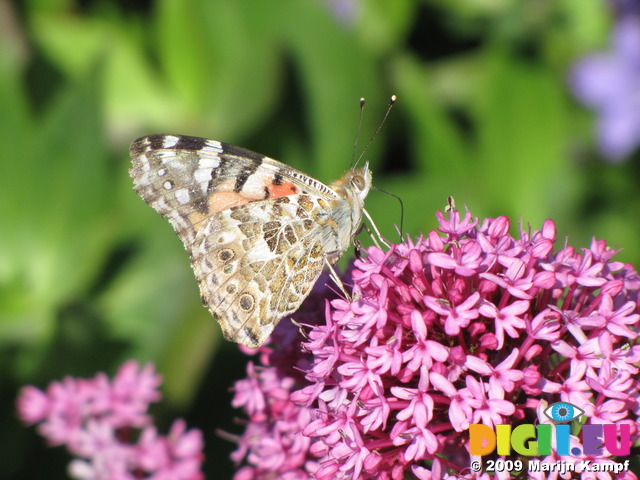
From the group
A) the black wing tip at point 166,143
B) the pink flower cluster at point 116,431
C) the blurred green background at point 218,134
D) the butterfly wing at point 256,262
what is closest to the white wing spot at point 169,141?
the black wing tip at point 166,143

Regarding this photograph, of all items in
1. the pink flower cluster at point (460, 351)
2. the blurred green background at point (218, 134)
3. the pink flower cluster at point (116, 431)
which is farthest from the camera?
the blurred green background at point (218, 134)

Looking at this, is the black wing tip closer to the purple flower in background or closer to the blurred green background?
the blurred green background

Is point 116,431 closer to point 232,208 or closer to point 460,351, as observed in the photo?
point 232,208

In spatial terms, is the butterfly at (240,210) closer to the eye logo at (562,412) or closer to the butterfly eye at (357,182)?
the butterfly eye at (357,182)

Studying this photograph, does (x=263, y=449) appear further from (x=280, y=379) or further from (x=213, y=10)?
(x=213, y=10)

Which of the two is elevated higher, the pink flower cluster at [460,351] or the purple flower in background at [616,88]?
the purple flower in background at [616,88]

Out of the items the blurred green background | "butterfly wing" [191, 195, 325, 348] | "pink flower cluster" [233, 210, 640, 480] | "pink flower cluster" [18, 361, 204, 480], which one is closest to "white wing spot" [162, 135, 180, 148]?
"butterfly wing" [191, 195, 325, 348]
